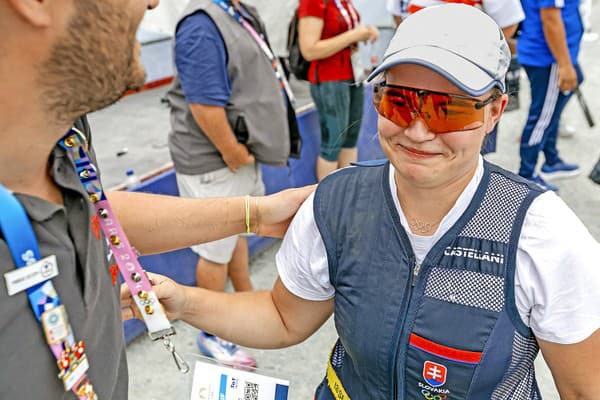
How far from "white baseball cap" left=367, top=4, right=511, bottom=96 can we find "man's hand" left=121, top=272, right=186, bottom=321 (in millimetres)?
764

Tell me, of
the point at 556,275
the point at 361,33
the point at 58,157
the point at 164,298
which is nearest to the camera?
the point at 58,157

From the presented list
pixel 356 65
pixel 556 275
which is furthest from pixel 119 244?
pixel 356 65

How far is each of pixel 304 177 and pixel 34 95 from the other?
10.4ft

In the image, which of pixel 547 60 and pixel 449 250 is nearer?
pixel 449 250

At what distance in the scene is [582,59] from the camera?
24.8 feet

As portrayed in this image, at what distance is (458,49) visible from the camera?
1094mm

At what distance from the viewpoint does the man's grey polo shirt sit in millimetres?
815

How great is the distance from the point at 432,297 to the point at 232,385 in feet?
1.81

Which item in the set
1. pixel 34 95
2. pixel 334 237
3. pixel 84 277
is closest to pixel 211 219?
pixel 334 237

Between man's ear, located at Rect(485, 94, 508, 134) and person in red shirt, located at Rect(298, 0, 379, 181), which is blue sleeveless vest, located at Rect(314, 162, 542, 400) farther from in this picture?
person in red shirt, located at Rect(298, 0, 379, 181)

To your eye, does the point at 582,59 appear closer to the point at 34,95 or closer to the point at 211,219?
the point at 211,219

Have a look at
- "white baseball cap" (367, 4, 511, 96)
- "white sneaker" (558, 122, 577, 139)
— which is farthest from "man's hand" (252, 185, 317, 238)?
"white sneaker" (558, 122, 577, 139)

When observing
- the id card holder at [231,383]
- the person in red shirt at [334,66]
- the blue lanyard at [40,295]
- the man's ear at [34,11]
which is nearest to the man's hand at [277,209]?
the id card holder at [231,383]

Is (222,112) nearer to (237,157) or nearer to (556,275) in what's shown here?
(237,157)
